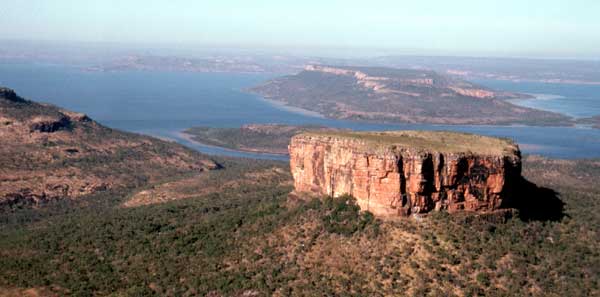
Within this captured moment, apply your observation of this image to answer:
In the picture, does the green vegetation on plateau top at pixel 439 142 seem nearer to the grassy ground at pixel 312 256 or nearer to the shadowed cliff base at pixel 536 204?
the shadowed cliff base at pixel 536 204

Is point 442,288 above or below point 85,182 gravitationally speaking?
above

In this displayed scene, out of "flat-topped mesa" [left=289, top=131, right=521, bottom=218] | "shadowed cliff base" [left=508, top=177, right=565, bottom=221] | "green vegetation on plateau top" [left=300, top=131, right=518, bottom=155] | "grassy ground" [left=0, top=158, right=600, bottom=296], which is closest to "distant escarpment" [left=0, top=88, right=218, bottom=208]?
"grassy ground" [left=0, top=158, right=600, bottom=296]

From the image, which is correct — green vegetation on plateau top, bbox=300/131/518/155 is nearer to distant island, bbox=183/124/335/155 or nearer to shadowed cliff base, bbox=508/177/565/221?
shadowed cliff base, bbox=508/177/565/221

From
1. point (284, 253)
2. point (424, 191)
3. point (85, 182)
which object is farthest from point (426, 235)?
point (85, 182)

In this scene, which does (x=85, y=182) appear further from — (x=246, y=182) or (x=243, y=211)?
(x=243, y=211)

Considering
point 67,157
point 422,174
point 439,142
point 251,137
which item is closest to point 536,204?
point 439,142

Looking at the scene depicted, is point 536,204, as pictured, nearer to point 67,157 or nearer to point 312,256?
point 312,256
